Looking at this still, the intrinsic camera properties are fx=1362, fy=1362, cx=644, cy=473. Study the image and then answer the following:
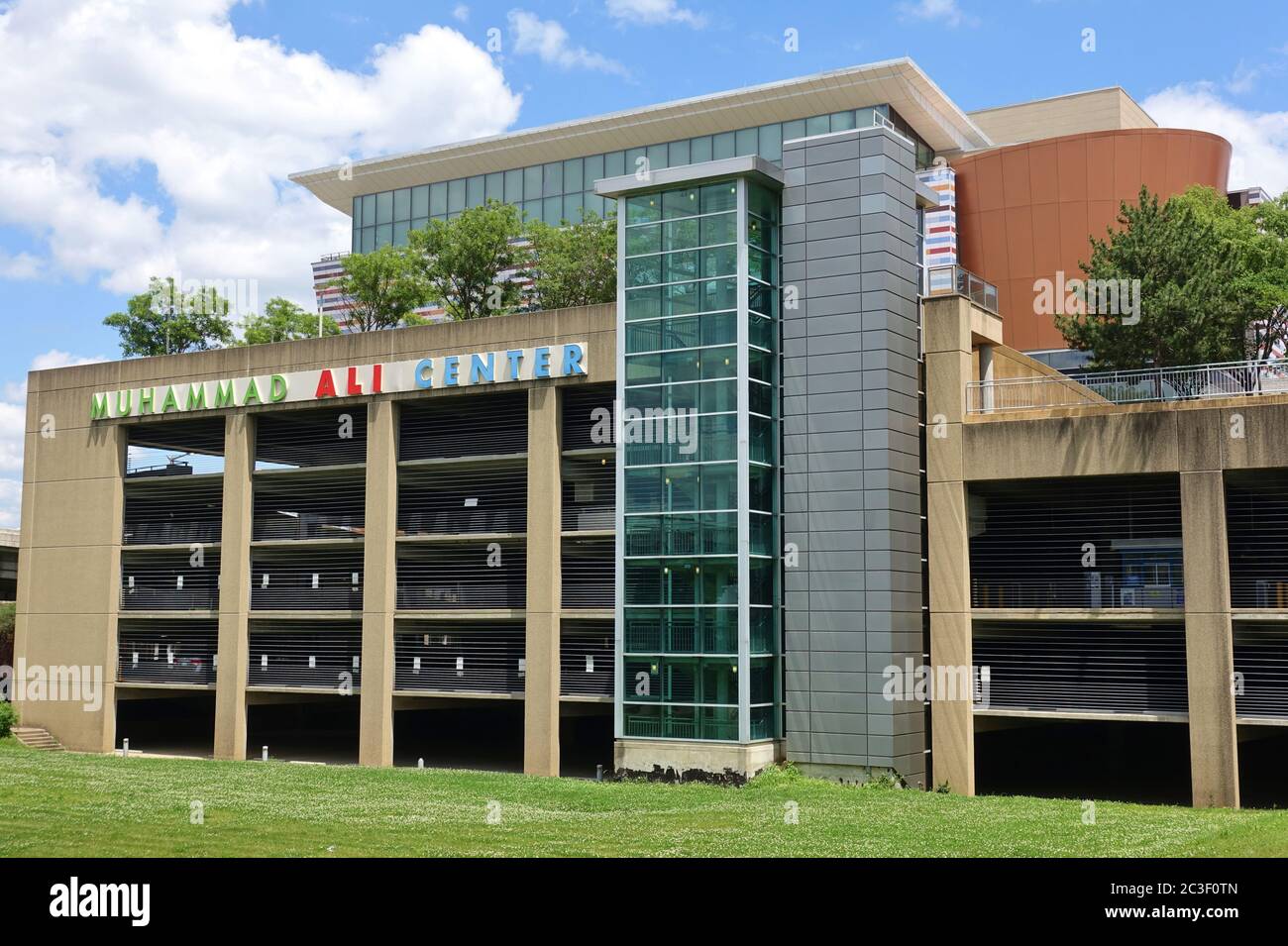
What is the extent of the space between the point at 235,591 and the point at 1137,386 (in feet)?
92.2

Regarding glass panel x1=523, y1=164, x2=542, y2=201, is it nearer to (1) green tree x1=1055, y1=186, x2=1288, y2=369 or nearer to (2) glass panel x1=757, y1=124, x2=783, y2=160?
(2) glass panel x1=757, y1=124, x2=783, y2=160

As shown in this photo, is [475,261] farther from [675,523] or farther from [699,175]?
[675,523]

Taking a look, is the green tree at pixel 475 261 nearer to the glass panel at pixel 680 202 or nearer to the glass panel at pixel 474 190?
the glass panel at pixel 474 190

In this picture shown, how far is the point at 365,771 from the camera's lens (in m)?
37.1

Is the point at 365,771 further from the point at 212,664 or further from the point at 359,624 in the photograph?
the point at 212,664

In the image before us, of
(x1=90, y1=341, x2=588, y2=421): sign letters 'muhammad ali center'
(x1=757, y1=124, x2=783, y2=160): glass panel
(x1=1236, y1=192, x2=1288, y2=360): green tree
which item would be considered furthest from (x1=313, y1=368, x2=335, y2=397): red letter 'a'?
(x1=757, y1=124, x2=783, y2=160): glass panel

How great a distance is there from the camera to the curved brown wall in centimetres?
6469

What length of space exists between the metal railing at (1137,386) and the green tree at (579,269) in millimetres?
21653

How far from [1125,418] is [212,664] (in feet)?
98.5

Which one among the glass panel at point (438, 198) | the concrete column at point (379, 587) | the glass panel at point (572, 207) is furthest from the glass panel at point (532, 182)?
the concrete column at point (379, 587)

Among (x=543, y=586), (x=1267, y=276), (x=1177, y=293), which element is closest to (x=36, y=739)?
(x=543, y=586)

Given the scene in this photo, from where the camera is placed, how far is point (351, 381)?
139ft

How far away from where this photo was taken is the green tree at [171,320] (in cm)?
6856

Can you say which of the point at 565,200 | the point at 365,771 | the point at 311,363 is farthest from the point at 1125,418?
the point at 565,200
